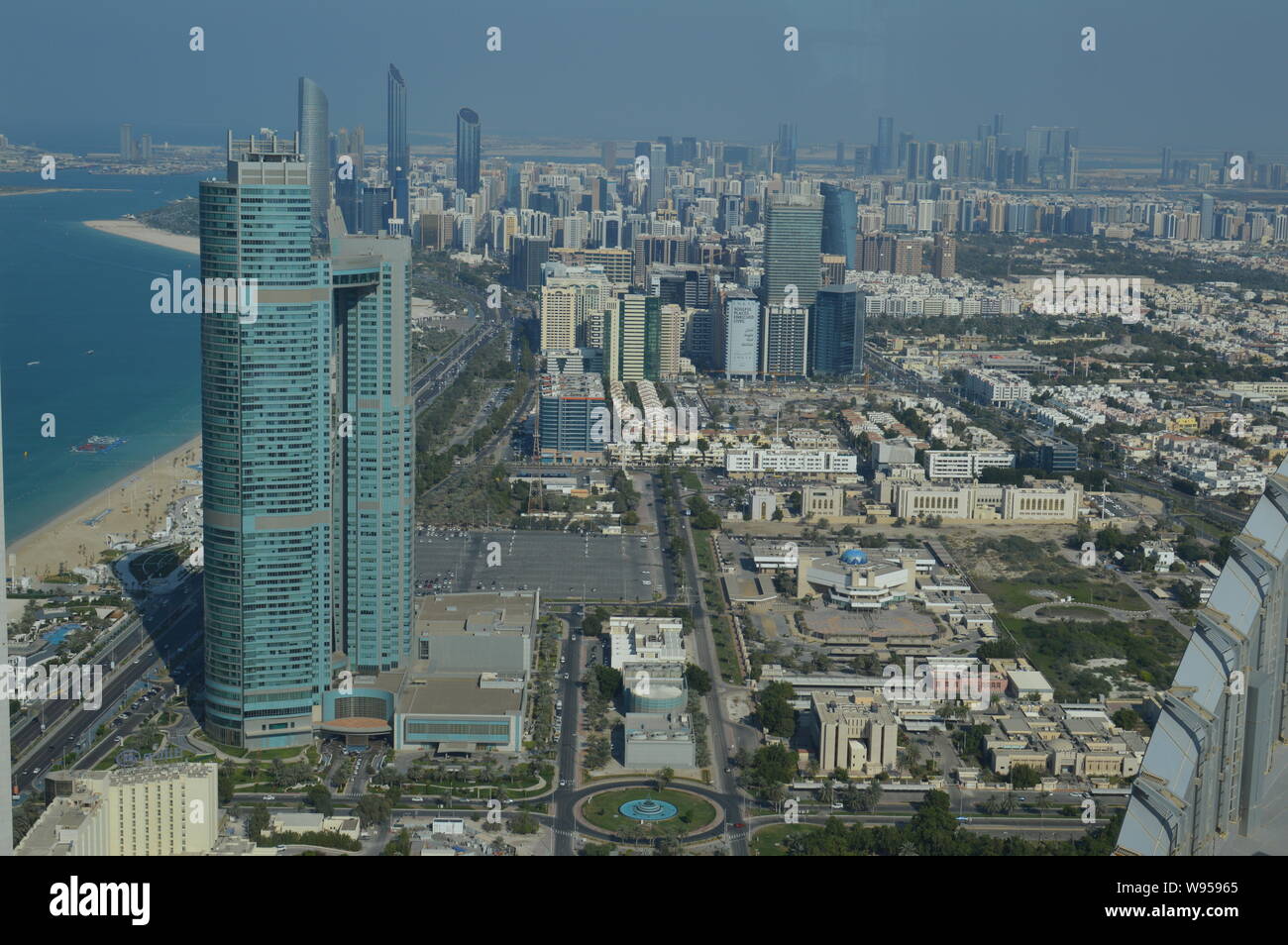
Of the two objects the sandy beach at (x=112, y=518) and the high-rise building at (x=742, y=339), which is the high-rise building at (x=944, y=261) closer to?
the high-rise building at (x=742, y=339)

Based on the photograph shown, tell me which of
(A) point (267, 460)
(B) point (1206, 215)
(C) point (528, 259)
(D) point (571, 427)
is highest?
(B) point (1206, 215)

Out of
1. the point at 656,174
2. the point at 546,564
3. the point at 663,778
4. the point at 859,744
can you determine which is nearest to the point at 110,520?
the point at 546,564

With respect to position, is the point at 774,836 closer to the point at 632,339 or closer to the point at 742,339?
the point at 632,339


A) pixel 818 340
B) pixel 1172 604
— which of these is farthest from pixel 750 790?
pixel 818 340

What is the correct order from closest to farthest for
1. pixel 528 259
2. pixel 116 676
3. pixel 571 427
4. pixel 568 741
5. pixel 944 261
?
pixel 568 741 → pixel 116 676 → pixel 571 427 → pixel 528 259 → pixel 944 261
